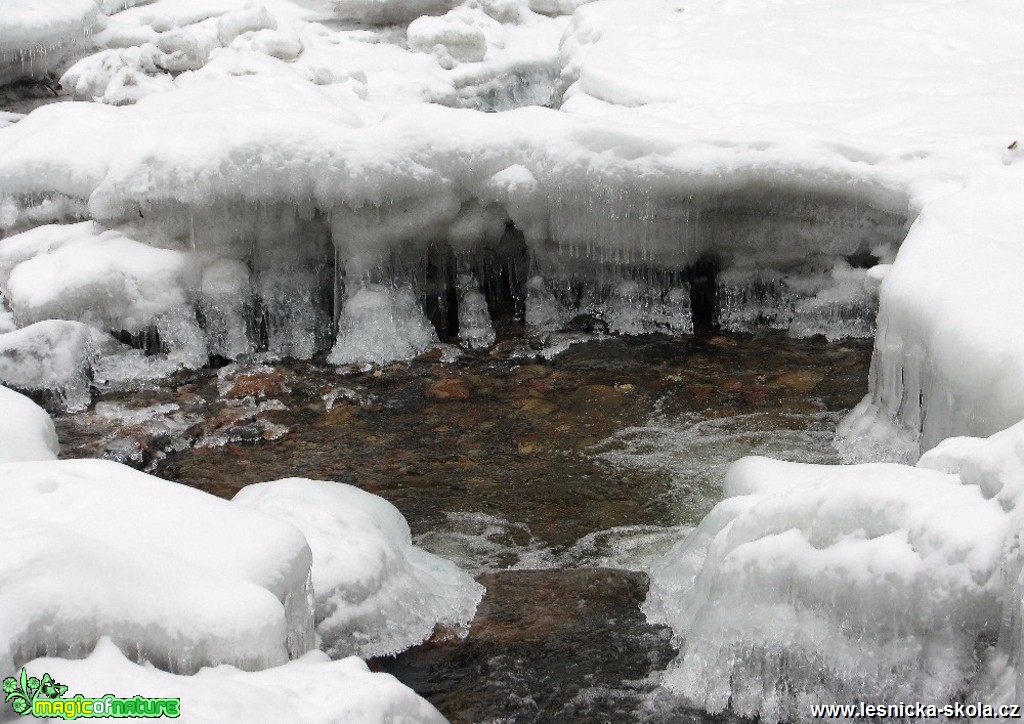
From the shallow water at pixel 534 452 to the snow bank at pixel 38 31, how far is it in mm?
5249

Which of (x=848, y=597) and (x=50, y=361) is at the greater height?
(x=848, y=597)

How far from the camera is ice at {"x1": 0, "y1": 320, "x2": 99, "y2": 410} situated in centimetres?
618

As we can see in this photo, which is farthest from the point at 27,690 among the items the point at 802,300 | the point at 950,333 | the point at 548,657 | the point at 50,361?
the point at 802,300

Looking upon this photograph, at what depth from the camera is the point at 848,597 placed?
2.92 metres

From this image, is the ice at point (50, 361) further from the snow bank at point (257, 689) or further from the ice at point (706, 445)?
the snow bank at point (257, 689)

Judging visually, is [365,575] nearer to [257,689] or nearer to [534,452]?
[257,689]

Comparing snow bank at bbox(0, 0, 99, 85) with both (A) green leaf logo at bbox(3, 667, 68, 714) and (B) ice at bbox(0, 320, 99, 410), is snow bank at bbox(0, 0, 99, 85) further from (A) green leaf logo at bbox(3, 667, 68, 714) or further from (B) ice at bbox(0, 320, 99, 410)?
(A) green leaf logo at bbox(3, 667, 68, 714)

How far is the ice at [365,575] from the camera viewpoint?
3.59 metres

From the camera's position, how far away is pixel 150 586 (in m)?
2.65

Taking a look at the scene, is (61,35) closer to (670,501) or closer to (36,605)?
(670,501)

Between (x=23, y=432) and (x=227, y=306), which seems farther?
(x=227, y=306)

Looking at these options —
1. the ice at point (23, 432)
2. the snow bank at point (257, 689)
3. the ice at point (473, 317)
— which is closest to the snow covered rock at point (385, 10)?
the ice at point (473, 317)

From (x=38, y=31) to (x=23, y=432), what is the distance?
6798mm

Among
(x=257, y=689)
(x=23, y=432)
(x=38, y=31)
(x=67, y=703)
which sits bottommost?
(x=23, y=432)
